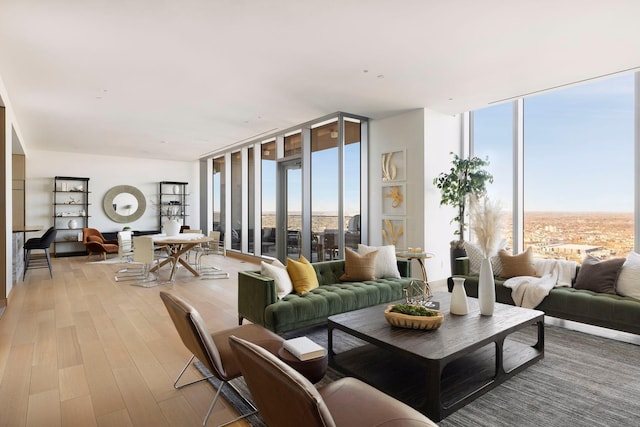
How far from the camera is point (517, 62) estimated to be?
416cm

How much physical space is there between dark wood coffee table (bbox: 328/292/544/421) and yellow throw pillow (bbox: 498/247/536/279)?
1.36 metres

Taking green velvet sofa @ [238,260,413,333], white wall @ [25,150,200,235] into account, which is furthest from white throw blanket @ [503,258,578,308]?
white wall @ [25,150,200,235]

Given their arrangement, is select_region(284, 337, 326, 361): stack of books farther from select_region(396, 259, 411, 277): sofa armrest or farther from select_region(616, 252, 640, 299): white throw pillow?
select_region(616, 252, 640, 299): white throw pillow

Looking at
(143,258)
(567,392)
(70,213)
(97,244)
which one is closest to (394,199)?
(567,392)

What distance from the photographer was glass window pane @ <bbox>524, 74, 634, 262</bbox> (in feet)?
16.0

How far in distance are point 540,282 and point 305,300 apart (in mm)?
2699

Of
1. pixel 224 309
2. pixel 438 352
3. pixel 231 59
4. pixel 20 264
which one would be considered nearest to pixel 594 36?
pixel 438 352

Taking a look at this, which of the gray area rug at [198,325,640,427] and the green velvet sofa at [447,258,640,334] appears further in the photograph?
the green velvet sofa at [447,258,640,334]

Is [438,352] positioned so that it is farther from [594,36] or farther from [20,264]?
[20,264]

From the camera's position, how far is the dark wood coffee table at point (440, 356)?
7.52 feet

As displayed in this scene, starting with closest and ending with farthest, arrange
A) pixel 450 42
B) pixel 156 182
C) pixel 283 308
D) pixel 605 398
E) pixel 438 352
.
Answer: pixel 438 352 → pixel 605 398 → pixel 283 308 → pixel 450 42 → pixel 156 182

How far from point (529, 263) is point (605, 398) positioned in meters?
2.30

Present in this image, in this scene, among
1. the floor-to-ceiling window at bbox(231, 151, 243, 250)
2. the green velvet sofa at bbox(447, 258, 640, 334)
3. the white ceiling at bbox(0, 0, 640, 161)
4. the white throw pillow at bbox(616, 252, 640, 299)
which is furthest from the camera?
the floor-to-ceiling window at bbox(231, 151, 243, 250)

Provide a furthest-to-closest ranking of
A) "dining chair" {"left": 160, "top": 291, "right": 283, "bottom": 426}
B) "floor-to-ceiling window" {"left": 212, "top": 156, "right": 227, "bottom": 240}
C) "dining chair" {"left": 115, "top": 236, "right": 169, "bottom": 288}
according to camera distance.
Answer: "floor-to-ceiling window" {"left": 212, "top": 156, "right": 227, "bottom": 240} < "dining chair" {"left": 115, "top": 236, "right": 169, "bottom": 288} < "dining chair" {"left": 160, "top": 291, "right": 283, "bottom": 426}
